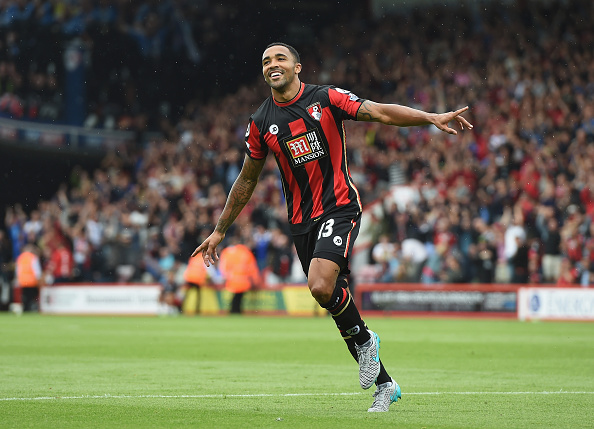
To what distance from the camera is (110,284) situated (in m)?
24.9

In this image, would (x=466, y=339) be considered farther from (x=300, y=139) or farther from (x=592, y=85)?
(x=592, y=85)

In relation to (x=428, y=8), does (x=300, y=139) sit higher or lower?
lower

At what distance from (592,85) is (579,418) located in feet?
61.5

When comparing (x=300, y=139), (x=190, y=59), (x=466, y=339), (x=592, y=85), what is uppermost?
(x=190, y=59)

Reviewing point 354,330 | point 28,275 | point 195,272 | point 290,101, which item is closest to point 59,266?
point 28,275

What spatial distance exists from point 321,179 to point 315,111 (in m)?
0.49

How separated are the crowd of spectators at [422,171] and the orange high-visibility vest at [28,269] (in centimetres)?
113

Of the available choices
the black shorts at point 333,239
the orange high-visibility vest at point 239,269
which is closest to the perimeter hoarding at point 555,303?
the orange high-visibility vest at point 239,269

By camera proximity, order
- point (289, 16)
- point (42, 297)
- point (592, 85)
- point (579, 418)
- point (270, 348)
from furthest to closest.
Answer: point (289, 16) < point (42, 297) < point (592, 85) < point (270, 348) < point (579, 418)

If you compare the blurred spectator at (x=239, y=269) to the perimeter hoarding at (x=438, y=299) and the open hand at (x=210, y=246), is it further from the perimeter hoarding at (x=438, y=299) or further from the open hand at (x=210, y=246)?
the open hand at (x=210, y=246)

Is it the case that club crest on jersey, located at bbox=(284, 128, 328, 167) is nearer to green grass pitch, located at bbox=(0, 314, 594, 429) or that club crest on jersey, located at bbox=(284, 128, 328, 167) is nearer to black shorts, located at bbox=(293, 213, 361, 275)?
black shorts, located at bbox=(293, 213, 361, 275)

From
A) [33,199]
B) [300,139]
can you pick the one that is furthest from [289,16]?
[300,139]

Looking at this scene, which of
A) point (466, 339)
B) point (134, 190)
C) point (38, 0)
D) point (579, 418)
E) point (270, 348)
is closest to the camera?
point (579, 418)

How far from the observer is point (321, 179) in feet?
23.1
